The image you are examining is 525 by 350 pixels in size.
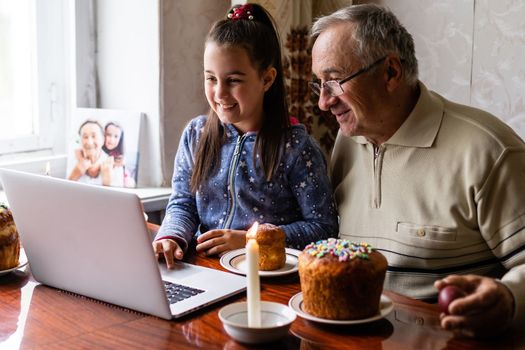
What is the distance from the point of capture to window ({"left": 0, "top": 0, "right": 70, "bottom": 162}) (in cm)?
259

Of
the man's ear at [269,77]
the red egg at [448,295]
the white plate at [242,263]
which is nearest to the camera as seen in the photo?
the red egg at [448,295]

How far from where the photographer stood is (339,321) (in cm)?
119

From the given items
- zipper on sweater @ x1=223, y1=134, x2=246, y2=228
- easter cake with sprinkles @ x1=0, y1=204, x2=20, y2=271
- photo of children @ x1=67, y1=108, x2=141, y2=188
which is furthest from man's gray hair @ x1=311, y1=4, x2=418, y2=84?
photo of children @ x1=67, y1=108, x2=141, y2=188

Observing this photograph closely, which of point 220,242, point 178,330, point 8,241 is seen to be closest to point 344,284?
point 178,330

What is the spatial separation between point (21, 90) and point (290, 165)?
49.2 inches

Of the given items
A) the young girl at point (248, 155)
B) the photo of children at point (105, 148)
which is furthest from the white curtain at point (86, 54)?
the young girl at point (248, 155)

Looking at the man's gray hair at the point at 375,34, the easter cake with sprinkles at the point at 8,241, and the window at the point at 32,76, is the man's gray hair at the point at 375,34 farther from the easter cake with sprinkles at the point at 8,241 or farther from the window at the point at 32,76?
the window at the point at 32,76

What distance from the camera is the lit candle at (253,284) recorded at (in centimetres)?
106

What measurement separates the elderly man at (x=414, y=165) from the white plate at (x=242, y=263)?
0.26m

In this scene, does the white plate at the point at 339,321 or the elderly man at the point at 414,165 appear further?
the elderly man at the point at 414,165

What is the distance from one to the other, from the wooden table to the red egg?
1.8 inches

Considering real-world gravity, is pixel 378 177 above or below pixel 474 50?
below

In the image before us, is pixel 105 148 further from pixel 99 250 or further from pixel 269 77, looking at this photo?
pixel 99 250

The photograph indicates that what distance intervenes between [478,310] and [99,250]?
2.21 ft
